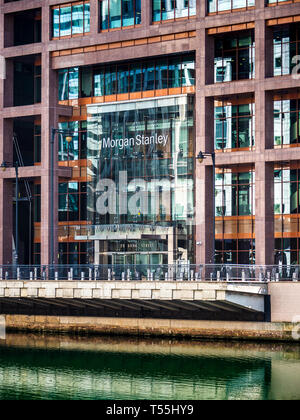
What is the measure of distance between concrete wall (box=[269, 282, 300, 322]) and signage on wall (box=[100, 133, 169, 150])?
17.5 metres

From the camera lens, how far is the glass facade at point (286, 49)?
64938 mm

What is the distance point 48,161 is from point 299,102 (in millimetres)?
19094

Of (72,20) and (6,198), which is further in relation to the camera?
(6,198)

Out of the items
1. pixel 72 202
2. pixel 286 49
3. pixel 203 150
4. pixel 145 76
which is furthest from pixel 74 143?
pixel 286 49

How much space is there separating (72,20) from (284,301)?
96.0ft

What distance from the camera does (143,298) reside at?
2194 inches

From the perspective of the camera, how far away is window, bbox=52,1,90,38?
72.6 metres

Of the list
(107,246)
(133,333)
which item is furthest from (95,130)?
(133,333)

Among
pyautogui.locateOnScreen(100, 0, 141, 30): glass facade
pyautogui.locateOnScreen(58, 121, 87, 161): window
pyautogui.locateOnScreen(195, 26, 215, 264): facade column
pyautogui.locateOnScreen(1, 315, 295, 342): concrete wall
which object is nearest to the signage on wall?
pyautogui.locateOnScreen(58, 121, 87, 161): window

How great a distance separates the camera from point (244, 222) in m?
67.5

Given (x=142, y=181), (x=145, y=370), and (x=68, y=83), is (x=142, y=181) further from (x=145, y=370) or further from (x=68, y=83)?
(x=145, y=370)

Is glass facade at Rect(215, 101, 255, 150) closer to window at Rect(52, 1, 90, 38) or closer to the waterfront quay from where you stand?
window at Rect(52, 1, 90, 38)

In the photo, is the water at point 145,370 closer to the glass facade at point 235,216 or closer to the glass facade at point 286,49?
the glass facade at point 235,216
